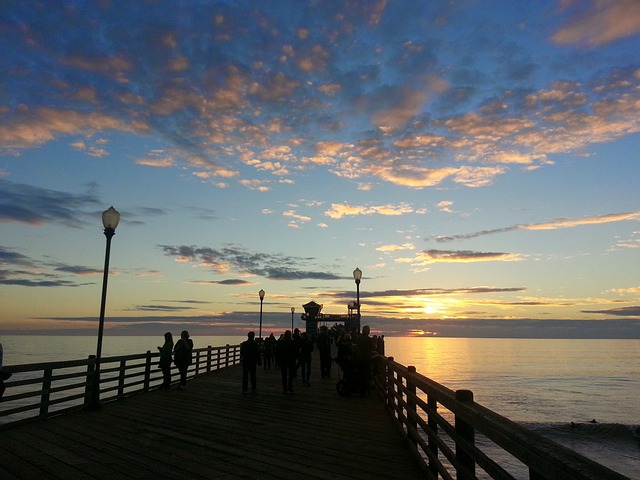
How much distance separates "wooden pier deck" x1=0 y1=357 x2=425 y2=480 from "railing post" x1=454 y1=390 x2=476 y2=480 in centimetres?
200

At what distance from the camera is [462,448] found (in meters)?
4.27

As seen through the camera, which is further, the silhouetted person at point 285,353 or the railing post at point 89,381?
the silhouetted person at point 285,353

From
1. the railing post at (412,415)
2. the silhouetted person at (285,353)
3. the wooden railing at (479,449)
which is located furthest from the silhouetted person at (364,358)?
the railing post at (412,415)

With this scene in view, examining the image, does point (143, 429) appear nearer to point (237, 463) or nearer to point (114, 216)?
point (237, 463)

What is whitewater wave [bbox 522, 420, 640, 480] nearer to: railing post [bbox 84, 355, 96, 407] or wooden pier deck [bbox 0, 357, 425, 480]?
wooden pier deck [bbox 0, 357, 425, 480]

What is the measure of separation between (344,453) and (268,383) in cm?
1152

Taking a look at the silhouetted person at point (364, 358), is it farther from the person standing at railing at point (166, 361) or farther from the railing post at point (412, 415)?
the person standing at railing at point (166, 361)

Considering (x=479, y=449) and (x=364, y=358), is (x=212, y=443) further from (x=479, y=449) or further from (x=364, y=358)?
(x=364, y=358)

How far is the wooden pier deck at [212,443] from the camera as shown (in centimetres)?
632

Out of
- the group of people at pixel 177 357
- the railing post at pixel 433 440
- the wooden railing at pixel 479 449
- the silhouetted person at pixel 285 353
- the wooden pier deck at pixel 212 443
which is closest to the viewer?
the wooden railing at pixel 479 449

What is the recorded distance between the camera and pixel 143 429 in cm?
912

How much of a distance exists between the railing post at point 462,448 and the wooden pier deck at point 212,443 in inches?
78.7

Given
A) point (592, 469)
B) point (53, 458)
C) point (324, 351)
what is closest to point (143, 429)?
point (53, 458)

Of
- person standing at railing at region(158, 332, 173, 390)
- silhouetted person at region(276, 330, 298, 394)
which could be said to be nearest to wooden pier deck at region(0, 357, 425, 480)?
silhouetted person at region(276, 330, 298, 394)
